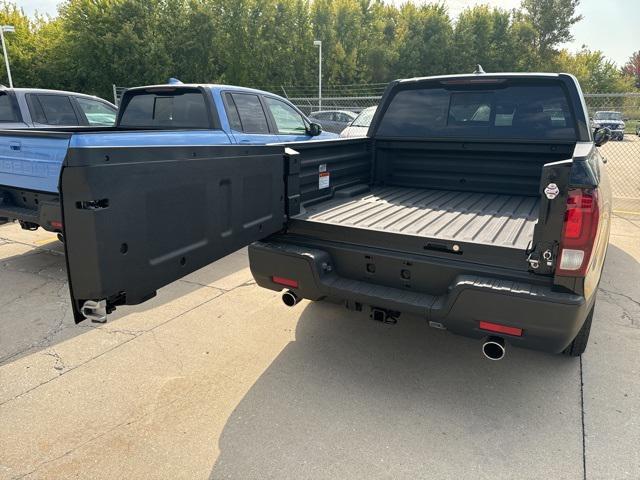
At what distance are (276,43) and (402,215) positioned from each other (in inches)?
1299

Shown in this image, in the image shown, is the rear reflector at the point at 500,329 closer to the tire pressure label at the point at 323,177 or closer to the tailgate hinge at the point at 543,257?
the tailgate hinge at the point at 543,257

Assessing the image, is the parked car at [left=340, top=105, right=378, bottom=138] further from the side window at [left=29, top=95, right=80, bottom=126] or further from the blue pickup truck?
the side window at [left=29, top=95, right=80, bottom=126]

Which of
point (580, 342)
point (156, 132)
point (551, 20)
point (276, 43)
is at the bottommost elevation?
point (580, 342)

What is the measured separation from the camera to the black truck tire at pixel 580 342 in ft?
10.2

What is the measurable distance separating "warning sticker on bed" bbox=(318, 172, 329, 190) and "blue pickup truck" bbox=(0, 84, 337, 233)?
145 centimetres

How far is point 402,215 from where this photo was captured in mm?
3357

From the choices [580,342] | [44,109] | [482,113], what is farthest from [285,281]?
[44,109]

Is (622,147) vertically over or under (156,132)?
under

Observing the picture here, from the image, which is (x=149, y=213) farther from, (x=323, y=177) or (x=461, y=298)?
(x=323, y=177)

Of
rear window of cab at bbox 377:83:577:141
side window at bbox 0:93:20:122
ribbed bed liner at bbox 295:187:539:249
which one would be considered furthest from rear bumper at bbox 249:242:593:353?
side window at bbox 0:93:20:122

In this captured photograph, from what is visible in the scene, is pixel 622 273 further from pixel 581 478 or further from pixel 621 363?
pixel 581 478

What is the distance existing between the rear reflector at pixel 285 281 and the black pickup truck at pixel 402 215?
0.02m

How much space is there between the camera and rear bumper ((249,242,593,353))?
2.28m

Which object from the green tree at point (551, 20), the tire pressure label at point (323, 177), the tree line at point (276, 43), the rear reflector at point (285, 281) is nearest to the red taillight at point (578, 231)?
the rear reflector at point (285, 281)
